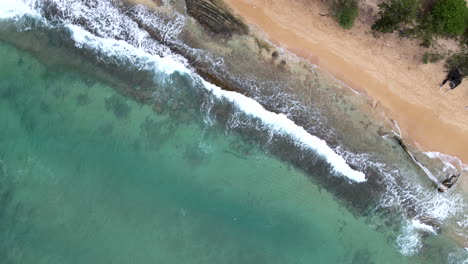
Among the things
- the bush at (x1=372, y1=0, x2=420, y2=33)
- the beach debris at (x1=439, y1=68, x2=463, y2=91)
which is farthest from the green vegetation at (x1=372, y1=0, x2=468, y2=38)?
the beach debris at (x1=439, y1=68, x2=463, y2=91)

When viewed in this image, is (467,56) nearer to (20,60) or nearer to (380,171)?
(380,171)

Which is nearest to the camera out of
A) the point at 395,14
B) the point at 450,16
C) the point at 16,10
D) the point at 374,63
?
the point at 450,16

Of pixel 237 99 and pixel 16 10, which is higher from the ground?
pixel 237 99

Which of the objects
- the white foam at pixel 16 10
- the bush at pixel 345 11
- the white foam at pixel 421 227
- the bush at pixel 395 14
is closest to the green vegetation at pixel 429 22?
the bush at pixel 395 14

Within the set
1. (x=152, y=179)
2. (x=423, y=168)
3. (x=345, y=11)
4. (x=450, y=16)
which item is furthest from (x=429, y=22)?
(x=152, y=179)

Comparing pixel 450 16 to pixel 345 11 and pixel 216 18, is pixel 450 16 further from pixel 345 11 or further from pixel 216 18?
pixel 216 18

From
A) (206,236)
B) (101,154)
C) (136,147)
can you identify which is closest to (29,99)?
(101,154)
